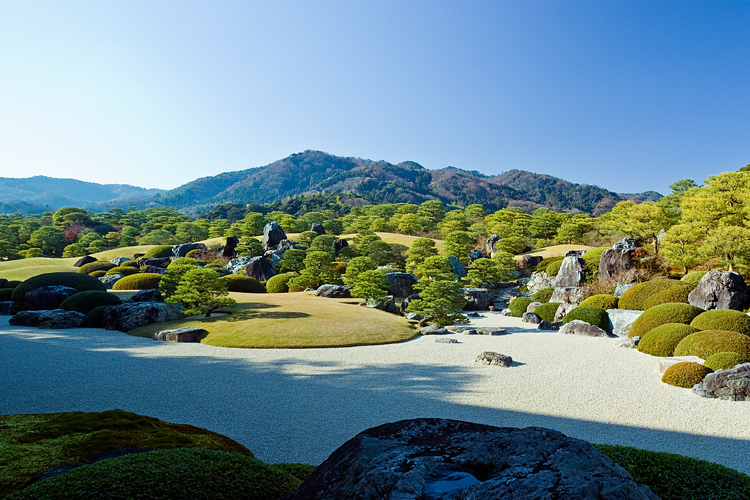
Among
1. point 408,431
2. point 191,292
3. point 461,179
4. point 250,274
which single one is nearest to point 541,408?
point 408,431

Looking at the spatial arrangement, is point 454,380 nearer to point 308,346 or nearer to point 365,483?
point 308,346

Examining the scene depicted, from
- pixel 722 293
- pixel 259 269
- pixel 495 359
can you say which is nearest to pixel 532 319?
pixel 722 293

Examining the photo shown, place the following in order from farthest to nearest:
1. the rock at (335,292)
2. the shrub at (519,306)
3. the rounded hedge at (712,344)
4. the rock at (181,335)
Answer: the rock at (335,292) → the shrub at (519,306) → the rock at (181,335) → the rounded hedge at (712,344)

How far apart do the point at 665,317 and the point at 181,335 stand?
15306mm

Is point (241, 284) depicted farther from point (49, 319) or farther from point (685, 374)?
point (685, 374)

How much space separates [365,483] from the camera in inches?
85.4

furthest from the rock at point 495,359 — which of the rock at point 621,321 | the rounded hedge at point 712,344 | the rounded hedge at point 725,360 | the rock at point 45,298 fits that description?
the rock at point 45,298

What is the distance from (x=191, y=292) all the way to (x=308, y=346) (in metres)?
6.36

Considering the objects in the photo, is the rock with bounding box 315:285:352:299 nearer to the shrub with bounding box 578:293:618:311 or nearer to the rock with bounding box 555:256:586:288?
the shrub with bounding box 578:293:618:311

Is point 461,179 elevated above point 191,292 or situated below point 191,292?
above

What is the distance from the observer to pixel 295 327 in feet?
43.5

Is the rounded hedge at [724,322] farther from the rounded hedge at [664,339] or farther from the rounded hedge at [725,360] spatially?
the rounded hedge at [725,360]

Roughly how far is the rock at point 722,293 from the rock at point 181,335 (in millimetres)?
17378

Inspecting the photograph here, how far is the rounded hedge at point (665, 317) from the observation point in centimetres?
1220
